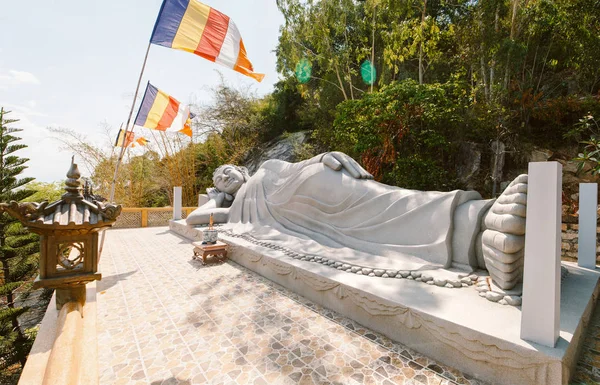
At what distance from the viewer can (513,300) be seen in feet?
5.46

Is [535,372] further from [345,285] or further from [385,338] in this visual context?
[345,285]

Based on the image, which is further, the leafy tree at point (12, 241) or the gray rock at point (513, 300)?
the leafy tree at point (12, 241)

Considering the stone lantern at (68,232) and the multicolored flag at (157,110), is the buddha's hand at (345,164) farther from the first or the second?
the multicolored flag at (157,110)

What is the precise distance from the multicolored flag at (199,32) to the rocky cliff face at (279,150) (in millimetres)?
5600

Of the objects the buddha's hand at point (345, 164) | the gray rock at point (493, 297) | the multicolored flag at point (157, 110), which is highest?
the multicolored flag at point (157, 110)

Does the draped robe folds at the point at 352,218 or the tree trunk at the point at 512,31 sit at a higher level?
the tree trunk at the point at 512,31

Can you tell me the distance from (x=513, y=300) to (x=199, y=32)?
381 centimetres

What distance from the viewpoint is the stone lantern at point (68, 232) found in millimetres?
1507

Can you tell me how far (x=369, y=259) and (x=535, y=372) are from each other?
4.40ft

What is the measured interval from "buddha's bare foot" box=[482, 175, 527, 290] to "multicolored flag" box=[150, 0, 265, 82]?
10.2 feet

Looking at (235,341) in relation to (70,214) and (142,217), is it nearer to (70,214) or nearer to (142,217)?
(70,214)

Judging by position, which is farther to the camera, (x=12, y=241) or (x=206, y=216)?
(x=206, y=216)

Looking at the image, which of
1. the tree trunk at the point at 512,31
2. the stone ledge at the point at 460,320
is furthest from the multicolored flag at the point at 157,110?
the tree trunk at the point at 512,31

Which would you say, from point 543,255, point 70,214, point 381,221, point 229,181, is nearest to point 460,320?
point 543,255
